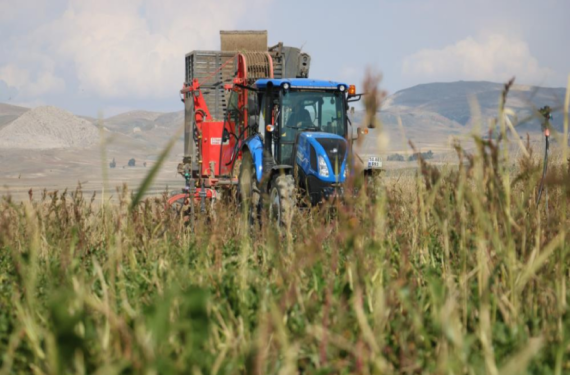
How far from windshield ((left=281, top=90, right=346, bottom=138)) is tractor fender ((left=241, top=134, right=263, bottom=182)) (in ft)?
1.62

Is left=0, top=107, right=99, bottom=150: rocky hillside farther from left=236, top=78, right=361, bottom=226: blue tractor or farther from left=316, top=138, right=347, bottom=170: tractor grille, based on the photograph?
left=316, top=138, right=347, bottom=170: tractor grille

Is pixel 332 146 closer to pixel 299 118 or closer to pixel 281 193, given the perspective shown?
pixel 299 118

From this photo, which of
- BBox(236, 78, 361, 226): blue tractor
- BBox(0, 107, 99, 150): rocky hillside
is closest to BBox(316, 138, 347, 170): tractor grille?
BBox(236, 78, 361, 226): blue tractor

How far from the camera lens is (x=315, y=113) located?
1080 cm

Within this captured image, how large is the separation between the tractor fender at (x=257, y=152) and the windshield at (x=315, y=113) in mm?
493

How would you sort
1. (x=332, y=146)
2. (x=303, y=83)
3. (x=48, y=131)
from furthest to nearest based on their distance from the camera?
(x=48, y=131) < (x=303, y=83) < (x=332, y=146)

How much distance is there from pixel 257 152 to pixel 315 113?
969 mm

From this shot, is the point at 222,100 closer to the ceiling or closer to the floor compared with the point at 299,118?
closer to the ceiling

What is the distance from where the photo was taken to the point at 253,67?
14.4 metres

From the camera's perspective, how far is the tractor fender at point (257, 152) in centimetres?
1066

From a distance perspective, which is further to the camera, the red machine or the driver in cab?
the red machine

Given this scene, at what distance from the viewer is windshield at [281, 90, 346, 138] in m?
10.7

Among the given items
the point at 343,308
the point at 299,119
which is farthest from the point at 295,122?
the point at 343,308

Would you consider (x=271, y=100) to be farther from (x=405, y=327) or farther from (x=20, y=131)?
(x=20, y=131)
